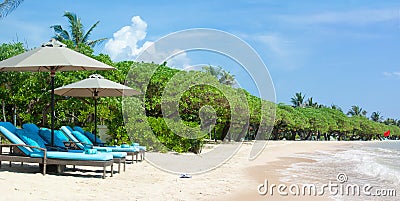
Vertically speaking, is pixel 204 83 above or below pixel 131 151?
above

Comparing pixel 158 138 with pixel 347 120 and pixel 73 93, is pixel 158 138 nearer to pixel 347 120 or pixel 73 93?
pixel 73 93

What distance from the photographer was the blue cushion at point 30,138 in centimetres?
772

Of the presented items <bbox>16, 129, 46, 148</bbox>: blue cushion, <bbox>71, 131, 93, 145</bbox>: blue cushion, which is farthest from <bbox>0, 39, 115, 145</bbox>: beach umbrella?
<bbox>71, 131, 93, 145</bbox>: blue cushion

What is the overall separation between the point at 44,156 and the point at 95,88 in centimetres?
306

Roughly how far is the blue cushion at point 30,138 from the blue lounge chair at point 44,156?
0.17ft

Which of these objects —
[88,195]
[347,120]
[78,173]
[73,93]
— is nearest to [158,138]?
[73,93]

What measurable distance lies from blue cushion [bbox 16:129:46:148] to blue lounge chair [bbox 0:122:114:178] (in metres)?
0.05

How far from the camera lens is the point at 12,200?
202 inches

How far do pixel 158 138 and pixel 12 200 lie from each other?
9.03 m

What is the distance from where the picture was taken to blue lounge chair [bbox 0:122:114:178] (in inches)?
290

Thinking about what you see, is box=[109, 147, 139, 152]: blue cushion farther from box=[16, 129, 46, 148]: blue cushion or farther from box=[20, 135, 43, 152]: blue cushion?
box=[20, 135, 43, 152]: blue cushion

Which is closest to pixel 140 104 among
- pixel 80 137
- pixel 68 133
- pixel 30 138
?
pixel 80 137

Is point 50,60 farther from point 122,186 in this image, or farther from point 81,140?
point 81,140

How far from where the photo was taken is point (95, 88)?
1023cm
